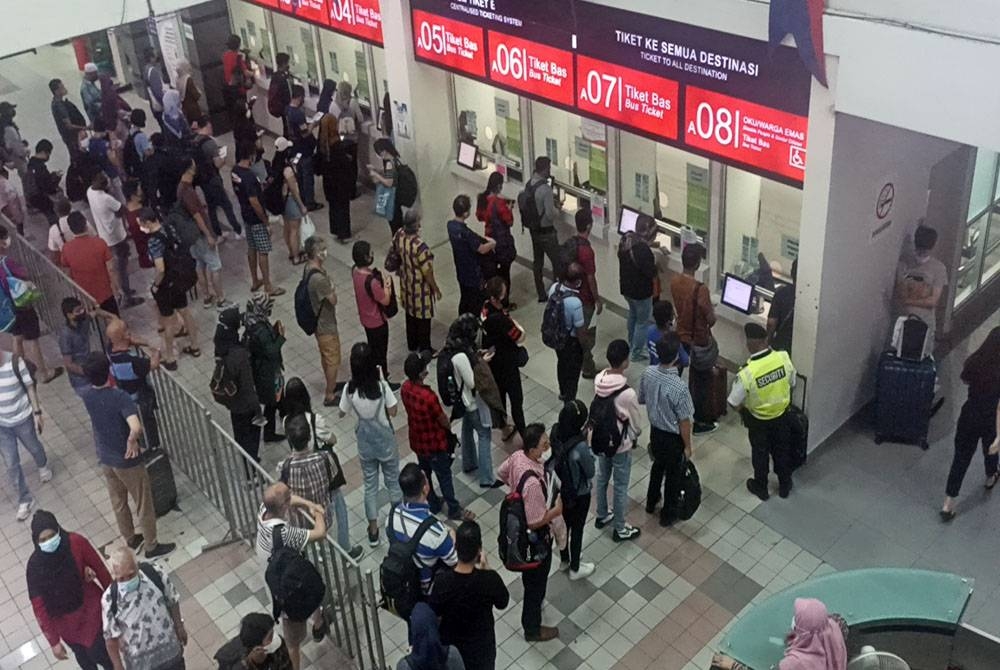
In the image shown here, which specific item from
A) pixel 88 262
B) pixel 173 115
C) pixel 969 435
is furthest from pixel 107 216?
pixel 969 435

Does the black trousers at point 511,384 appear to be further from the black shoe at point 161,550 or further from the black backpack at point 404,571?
the black shoe at point 161,550

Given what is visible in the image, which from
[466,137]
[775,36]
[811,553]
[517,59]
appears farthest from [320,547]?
[466,137]

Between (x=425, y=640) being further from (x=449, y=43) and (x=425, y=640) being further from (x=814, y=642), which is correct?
(x=449, y=43)

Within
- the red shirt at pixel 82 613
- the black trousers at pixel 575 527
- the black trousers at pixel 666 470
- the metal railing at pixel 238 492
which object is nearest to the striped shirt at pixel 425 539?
the metal railing at pixel 238 492

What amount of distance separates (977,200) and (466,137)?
511 centimetres

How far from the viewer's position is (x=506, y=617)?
6.87m

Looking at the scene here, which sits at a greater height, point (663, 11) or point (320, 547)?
point (663, 11)

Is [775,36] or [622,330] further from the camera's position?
[622,330]

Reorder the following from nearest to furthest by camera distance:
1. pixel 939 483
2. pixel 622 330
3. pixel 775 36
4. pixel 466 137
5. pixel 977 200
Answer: pixel 775 36 < pixel 939 483 < pixel 977 200 < pixel 622 330 < pixel 466 137

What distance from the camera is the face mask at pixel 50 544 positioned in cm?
564

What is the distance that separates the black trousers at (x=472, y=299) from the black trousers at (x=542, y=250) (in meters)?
0.75

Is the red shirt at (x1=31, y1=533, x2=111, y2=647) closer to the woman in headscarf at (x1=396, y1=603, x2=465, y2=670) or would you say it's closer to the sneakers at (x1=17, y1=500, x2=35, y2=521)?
the woman in headscarf at (x1=396, y1=603, x2=465, y2=670)

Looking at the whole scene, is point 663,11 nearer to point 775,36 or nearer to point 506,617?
point 775,36

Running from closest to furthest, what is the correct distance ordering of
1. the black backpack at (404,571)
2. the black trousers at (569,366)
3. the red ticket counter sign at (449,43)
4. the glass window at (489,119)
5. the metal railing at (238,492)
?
the black backpack at (404,571) < the metal railing at (238,492) < the black trousers at (569,366) < the red ticket counter sign at (449,43) < the glass window at (489,119)
